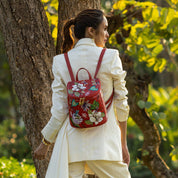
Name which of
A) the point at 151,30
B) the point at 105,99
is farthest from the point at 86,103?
the point at 151,30

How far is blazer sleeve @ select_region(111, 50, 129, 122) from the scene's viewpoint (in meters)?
2.49

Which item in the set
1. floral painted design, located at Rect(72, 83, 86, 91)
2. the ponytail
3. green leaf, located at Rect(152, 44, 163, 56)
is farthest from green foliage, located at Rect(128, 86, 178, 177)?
floral painted design, located at Rect(72, 83, 86, 91)

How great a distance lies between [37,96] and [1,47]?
1909 mm

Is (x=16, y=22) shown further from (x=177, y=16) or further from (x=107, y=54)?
(x=177, y=16)

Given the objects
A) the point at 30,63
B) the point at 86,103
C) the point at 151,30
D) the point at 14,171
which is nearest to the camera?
the point at 86,103

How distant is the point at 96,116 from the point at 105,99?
20 cm

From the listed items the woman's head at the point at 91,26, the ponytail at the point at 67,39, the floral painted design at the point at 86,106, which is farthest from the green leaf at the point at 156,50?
the floral painted design at the point at 86,106

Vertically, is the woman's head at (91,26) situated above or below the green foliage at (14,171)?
above

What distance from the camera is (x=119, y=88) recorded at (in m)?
2.53

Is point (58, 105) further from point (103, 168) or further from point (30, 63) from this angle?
point (30, 63)

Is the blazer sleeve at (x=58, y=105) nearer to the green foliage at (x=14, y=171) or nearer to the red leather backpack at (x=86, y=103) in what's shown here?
the red leather backpack at (x=86, y=103)

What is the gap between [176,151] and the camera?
4.42m

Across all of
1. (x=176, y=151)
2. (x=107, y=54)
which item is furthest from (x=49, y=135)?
(x=176, y=151)

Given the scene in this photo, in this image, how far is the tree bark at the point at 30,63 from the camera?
3611 mm
